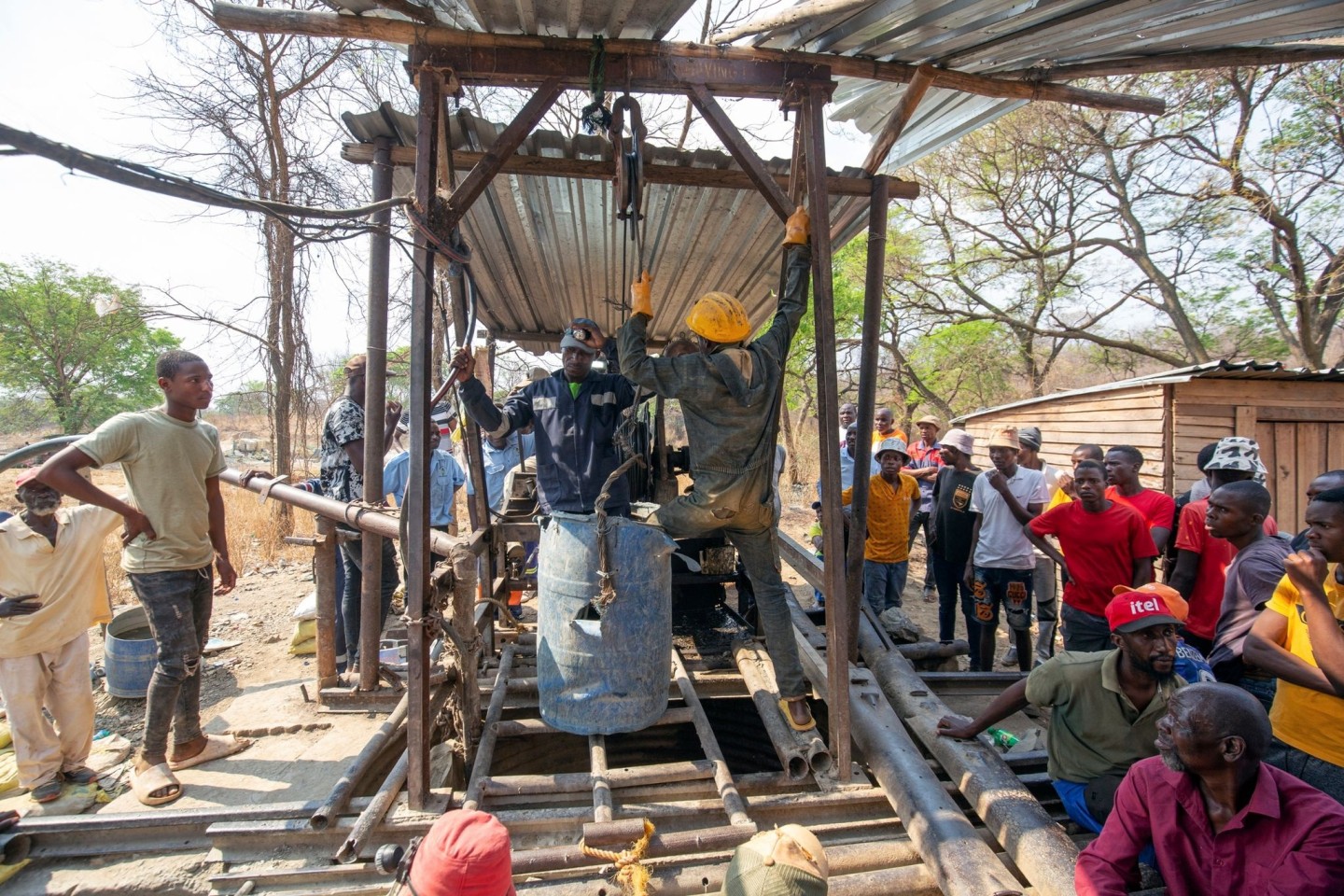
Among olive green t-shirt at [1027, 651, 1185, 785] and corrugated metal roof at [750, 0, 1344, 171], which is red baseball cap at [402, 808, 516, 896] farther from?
corrugated metal roof at [750, 0, 1344, 171]

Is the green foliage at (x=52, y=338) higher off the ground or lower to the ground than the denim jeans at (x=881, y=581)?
higher

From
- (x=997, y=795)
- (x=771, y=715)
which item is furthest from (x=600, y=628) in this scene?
(x=997, y=795)

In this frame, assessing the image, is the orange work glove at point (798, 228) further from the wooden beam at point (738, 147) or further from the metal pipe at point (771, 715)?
the metal pipe at point (771, 715)

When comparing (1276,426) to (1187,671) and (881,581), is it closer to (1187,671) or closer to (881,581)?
(881,581)

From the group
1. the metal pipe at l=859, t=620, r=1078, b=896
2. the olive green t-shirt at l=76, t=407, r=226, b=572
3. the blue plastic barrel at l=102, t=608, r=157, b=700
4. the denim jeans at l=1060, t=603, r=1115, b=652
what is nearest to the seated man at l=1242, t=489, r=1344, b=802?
the metal pipe at l=859, t=620, r=1078, b=896

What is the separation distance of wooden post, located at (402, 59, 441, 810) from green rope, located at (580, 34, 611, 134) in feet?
2.13

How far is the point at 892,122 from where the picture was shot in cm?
327

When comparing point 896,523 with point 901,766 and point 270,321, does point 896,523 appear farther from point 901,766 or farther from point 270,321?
point 270,321

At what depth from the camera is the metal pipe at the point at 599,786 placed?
2547mm

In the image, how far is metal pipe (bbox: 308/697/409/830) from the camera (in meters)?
2.51

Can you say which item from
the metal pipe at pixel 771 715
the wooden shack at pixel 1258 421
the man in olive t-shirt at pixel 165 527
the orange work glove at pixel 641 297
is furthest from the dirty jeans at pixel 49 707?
the wooden shack at pixel 1258 421

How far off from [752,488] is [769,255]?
8.37 ft

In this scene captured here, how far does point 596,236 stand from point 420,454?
2.86 m

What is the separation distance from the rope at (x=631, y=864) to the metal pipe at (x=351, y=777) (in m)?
1.01
